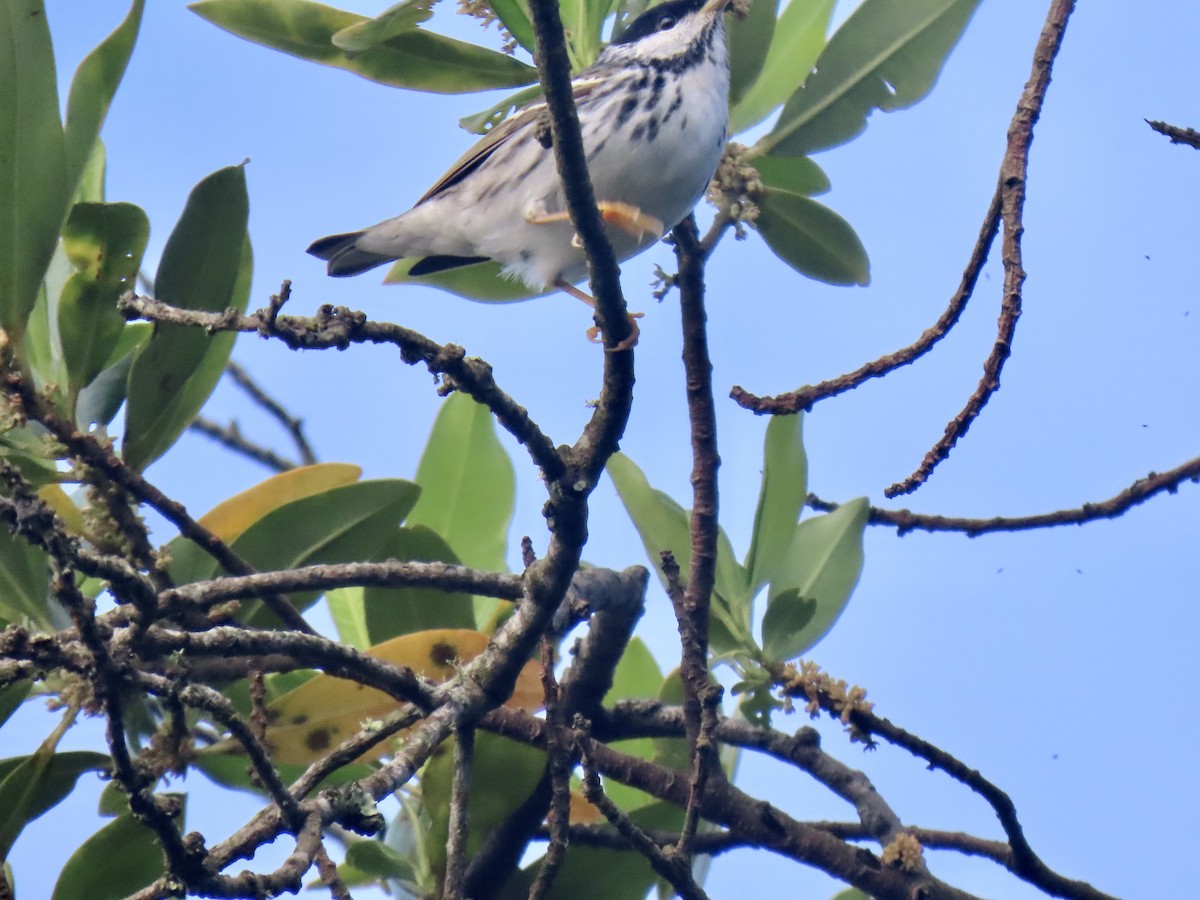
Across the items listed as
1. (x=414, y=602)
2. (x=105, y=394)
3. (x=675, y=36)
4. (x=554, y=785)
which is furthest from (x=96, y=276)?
(x=675, y=36)

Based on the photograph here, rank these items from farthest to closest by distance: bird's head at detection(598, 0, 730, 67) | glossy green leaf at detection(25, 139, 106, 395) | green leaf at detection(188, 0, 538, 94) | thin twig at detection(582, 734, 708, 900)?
bird's head at detection(598, 0, 730, 67) < green leaf at detection(188, 0, 538, 94) < glossy green leaf at detection(25, 139, 106, 395) < thin twig at detection(582, 734, 708, 900)

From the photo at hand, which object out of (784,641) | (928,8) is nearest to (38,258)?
(784,641)

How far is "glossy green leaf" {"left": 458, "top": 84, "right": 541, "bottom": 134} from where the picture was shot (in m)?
A: 2.86

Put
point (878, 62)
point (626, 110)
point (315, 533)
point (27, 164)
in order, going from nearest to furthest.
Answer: point (27, 164) → point (315, 533) → point (878, 62) → point (626, 110)

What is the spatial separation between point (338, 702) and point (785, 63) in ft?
6.23

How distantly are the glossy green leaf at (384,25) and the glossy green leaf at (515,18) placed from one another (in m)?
0.15

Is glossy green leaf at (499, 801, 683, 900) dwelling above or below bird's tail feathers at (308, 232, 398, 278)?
below

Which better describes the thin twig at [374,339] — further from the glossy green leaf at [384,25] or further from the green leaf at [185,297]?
the glossy green leaf at [384,25]

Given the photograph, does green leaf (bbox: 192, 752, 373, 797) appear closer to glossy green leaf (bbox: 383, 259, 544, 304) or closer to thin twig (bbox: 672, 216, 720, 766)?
thin twig (bbox: 672, 216, 720, 766)

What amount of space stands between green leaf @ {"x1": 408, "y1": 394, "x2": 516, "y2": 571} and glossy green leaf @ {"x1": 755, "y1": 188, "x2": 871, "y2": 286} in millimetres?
841

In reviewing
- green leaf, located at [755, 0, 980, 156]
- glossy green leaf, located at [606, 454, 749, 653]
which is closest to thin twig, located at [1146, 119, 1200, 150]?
green leaf, located at [755, 0, 980, 156]

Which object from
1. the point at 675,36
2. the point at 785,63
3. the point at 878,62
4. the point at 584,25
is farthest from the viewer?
the point at 675,36

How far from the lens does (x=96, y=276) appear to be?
237cm

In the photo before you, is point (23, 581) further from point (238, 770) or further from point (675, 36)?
point (675, 36)
